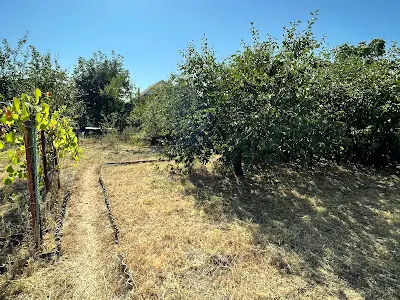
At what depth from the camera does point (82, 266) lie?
10.1 ft

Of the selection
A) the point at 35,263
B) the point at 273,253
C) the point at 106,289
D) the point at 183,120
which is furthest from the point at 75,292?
the point at 183,120

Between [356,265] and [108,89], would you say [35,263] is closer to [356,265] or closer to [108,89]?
[356,265]

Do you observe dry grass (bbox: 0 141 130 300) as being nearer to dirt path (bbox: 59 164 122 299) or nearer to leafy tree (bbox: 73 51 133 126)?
dirt path (bbox: 59 164 122 299)

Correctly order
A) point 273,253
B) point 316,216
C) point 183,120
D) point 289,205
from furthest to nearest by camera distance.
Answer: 1. point 183,120
2. point 289,205
3. point 316,216
4. point 273,253

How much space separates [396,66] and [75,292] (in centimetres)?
850

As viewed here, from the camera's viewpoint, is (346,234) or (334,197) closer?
(346,234)

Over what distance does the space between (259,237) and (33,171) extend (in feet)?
9.73

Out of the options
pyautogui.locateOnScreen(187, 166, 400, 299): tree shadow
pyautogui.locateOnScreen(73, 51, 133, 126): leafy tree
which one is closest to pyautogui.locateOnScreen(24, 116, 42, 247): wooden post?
pyautogui.locateOnScreen(187, 166, 400, 299): tree shadow

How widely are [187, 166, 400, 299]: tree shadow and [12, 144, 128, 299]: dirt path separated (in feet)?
5.85

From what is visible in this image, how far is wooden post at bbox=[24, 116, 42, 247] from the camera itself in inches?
121

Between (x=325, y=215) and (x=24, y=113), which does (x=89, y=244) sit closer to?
(x=24, y=113)

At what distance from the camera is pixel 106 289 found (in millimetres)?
2719

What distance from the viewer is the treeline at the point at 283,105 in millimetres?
5098

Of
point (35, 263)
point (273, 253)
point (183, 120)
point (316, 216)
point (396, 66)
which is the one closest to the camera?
point (35, 263)
